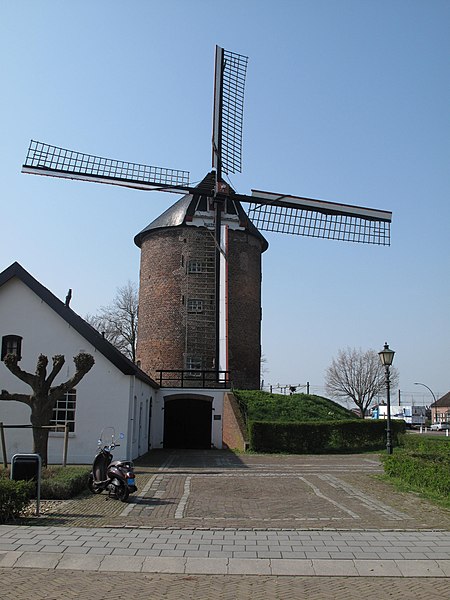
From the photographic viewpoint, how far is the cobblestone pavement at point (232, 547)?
697 cm

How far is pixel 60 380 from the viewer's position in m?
20.7

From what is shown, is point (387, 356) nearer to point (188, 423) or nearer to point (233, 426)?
point (233, 426)

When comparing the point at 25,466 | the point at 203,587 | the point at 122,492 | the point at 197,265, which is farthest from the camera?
the point at 197,265

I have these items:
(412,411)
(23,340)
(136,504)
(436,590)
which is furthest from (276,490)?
(412,411)

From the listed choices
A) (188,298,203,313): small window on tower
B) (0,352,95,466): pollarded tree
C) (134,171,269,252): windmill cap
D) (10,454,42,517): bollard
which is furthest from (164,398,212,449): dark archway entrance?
(10,454,42,517): bollard

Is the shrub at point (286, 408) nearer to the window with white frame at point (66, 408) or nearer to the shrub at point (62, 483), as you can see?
the window with white frame at point (66, 408)

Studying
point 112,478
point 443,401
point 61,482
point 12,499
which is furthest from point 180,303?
point 443,401

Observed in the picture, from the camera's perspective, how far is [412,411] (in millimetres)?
85000

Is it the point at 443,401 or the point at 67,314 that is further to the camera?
the point at 443,401

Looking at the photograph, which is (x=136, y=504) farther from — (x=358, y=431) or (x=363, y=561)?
(x=358, y=431)

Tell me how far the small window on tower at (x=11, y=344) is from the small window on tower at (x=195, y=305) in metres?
16.1

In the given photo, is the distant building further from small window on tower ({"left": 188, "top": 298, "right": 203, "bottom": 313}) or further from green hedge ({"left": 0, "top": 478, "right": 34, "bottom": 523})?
green hedge ({"left": 0, "top": 478, "right": 34, "bottom": 523})

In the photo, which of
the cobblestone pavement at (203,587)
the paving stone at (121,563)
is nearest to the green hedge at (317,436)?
the paving stone at (121,563)

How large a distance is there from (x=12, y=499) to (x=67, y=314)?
35.6 feet
